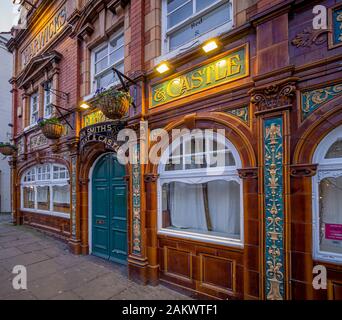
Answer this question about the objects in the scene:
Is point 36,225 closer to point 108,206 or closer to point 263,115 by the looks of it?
point 108,206

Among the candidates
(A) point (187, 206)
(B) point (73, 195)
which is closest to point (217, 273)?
(A) point (187, 206)

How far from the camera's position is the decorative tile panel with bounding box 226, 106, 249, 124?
10.6ft

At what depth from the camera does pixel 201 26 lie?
404cm

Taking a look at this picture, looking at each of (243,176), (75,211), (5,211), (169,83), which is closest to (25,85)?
(75,211)

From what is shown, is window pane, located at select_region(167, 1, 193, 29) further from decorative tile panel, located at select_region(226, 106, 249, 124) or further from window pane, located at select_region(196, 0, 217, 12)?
decorative tile panel, located at select_region(226, 106, 249, 124)

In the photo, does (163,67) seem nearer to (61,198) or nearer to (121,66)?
(121,66)

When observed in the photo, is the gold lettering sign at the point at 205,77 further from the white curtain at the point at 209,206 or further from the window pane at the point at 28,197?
the window pane at the point at 28,197

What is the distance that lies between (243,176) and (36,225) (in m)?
8.97

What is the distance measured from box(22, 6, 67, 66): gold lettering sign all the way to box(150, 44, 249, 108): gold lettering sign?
5725 mm

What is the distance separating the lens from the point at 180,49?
404 centimetres

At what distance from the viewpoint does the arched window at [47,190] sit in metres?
7.25

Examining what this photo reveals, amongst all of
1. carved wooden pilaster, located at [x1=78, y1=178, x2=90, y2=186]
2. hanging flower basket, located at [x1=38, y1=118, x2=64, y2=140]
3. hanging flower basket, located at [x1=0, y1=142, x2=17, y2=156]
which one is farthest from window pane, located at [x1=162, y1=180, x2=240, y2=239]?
hanging flower basket, located at [x1=0, y1=142, x2=17, y2=156]

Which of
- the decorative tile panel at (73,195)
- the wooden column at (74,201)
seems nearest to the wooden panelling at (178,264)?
the wooden column at (74,201)

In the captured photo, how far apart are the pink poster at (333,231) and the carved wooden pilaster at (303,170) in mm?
721
